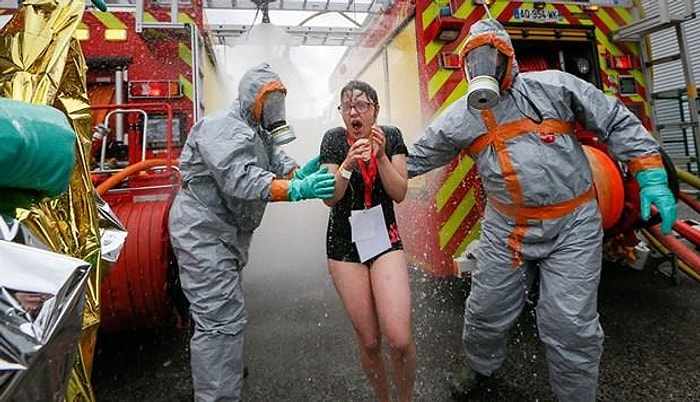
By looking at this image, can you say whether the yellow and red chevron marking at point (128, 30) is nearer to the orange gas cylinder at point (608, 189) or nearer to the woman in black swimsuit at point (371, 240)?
the woman in black swimsuit at point (371, 240)

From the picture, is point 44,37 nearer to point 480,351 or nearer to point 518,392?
point 480,351

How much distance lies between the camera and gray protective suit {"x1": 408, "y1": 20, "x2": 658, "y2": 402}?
2018mm

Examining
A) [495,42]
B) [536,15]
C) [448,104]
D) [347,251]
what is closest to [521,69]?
[536,15]

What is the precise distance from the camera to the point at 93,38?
355 cm

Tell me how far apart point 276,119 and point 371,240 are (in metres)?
0.86

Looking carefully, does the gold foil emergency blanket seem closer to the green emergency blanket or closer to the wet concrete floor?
the green emergency blanket

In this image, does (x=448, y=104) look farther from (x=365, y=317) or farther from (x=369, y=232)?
(x=365, y=317)

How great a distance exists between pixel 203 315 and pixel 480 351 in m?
1.45

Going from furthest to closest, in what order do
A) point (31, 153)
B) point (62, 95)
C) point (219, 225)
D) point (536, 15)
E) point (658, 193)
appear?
point (536, 15) < point (219, 225) < point (658, 193) < point (62, 95) < point (31, 153)

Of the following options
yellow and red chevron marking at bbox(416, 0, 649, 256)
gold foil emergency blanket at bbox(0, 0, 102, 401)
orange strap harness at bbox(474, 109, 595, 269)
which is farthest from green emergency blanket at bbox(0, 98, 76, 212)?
yellow and red chevron marking at bbox(416, 0, 649, 256)

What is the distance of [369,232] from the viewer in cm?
215

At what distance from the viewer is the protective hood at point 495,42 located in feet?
7.13

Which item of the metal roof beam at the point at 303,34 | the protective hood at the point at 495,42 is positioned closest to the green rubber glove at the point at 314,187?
the protective hood at the point at 495,42

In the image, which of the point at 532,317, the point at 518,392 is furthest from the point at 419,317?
the point at 518,392
